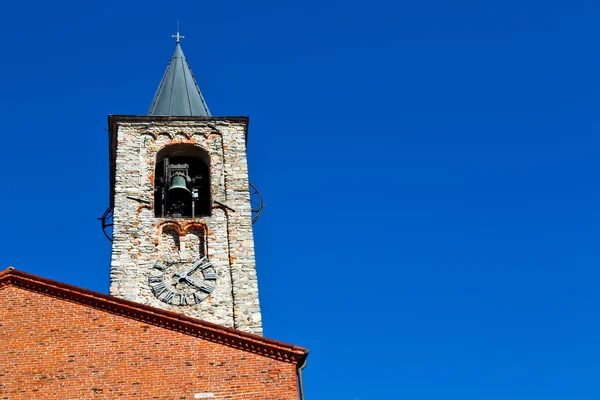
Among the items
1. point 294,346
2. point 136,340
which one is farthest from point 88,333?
point 294,346

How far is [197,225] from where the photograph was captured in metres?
19.6

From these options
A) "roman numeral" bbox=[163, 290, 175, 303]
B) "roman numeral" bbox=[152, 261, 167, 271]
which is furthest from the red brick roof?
"roman numeral" bbox=[152, 261, 167, 271]

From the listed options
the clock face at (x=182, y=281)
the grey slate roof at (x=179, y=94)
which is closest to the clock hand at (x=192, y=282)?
the clock face at (x=182, y=281)

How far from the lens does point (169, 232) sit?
64.2 feet

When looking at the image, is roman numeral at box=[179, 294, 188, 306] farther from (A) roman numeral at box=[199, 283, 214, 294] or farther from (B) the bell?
(B) the bell

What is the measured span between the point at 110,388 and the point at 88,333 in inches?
42.4

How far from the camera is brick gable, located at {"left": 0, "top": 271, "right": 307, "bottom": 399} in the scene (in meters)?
13.4

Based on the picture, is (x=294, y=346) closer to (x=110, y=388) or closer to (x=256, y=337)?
(x=256, y=337)

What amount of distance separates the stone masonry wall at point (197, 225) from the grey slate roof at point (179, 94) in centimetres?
99

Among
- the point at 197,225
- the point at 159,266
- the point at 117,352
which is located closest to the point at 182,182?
the point at 197,225

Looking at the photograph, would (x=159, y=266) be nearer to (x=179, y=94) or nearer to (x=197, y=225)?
(x=197, y=225)

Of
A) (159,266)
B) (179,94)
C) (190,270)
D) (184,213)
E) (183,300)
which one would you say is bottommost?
(183,300)

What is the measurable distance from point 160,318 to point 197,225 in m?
5.38

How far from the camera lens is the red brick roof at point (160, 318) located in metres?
14.1
